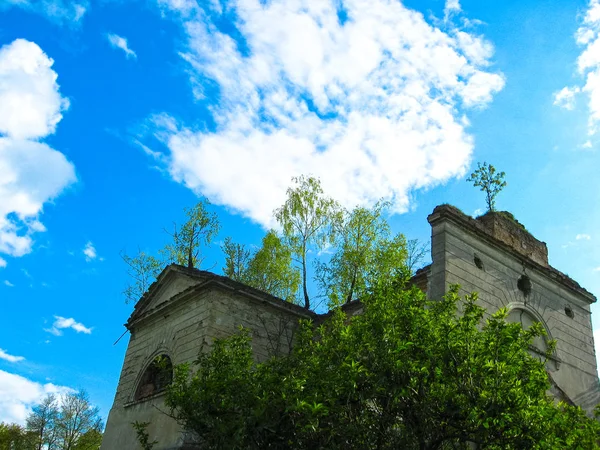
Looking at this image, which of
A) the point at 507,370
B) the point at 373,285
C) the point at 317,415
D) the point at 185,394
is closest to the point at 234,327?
the point at 185,394

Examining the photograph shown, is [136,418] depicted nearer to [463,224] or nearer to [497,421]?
[463,224]

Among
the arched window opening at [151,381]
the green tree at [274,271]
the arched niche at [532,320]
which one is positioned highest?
the green tree at [274,271]

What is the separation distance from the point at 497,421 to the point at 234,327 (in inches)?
330

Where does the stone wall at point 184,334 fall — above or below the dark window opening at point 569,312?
below

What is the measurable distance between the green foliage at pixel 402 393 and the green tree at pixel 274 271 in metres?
15.8

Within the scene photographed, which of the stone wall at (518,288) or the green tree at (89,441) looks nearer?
the stone wall at (518,288)

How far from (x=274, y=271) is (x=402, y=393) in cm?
1768

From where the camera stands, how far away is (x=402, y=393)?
6547mm

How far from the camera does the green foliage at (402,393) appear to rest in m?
6.28

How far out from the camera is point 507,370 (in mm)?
6344

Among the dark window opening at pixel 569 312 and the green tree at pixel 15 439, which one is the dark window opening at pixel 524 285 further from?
the green tree at pixel 15 439

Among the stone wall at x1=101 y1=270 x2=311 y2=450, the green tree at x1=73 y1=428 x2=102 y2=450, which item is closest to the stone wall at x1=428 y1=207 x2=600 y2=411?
the stone wall at x1=101 y1=270 x2=311 y2=450

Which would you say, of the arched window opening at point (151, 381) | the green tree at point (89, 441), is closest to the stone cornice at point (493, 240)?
the arched window opening at point (151, 381)

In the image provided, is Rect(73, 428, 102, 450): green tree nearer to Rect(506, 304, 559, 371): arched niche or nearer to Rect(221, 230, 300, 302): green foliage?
Rect(221, 230, 300, 302): green foliage
